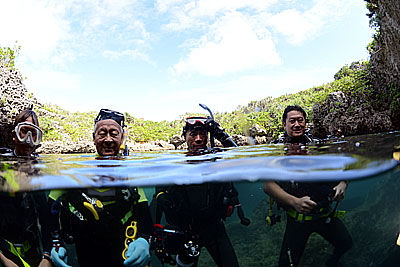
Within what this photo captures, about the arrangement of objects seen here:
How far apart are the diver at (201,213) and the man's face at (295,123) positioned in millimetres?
2020

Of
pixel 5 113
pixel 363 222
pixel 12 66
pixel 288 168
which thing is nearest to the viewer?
pixel 288 168

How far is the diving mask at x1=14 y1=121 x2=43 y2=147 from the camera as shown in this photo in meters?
4.30

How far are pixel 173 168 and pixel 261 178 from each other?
168 centimetres

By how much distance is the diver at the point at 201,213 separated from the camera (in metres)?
4.22

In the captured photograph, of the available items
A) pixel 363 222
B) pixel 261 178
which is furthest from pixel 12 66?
pixel 363 222

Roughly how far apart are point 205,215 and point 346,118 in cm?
1327

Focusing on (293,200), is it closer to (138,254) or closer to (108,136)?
(138,254)

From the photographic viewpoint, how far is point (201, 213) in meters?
4.62

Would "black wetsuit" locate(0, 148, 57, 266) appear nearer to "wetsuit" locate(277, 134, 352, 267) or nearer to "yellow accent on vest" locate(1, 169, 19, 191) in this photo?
"yellow accent on vest" locate(1, 169, 19, 191)

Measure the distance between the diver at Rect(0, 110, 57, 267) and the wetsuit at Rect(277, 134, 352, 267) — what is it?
12.9 feet

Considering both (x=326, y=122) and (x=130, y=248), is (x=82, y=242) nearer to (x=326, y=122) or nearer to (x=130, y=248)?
(x=130, y=248)

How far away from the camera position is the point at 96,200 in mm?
4320

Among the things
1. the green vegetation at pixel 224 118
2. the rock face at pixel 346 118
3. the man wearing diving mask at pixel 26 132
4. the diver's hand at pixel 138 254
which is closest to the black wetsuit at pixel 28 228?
the man wearing diving mask at pixel 26 132

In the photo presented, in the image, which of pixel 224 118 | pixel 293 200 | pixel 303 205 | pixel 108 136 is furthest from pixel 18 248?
pixel 224 118
